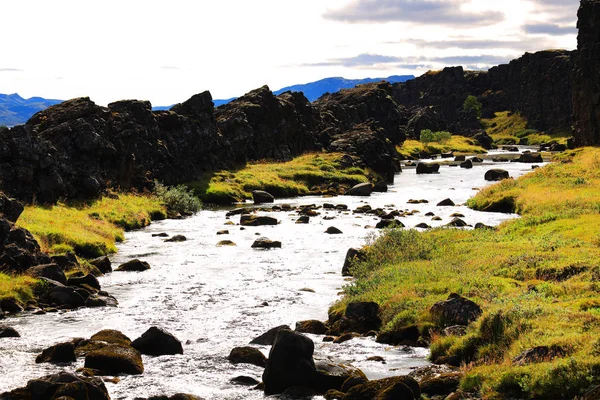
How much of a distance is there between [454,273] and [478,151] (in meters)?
170

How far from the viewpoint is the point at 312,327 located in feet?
90.2

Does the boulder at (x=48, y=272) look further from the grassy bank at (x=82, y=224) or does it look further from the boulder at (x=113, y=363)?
the boulder at (x=113, y=363)

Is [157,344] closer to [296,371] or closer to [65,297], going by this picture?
[296,371]

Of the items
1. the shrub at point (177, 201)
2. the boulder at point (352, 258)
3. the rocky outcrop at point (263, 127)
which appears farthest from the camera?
the rocky outcrop at point (263, 127)

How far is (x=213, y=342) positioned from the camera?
26047 mm

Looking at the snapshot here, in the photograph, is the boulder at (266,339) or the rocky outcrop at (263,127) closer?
the boulder at (266,339)

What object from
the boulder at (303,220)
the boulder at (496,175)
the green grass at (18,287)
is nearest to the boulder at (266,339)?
the green grass at (18,287)

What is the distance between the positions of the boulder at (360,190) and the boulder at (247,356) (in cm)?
6985

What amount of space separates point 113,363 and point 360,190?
238 ft

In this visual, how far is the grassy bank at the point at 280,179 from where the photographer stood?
85312 mm

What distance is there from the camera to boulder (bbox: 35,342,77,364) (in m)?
22.7

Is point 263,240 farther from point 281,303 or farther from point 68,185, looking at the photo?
point 68,185

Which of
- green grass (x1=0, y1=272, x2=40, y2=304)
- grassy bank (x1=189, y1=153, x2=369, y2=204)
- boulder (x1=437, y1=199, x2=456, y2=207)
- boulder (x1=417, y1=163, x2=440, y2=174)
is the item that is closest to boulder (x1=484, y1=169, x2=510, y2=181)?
grassy bank (x1=189, y1=153, x2=369, y2=204)

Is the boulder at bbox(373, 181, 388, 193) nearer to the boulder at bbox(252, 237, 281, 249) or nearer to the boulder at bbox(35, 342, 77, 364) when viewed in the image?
the boulder at bbox(252, 237, 281, 249)
